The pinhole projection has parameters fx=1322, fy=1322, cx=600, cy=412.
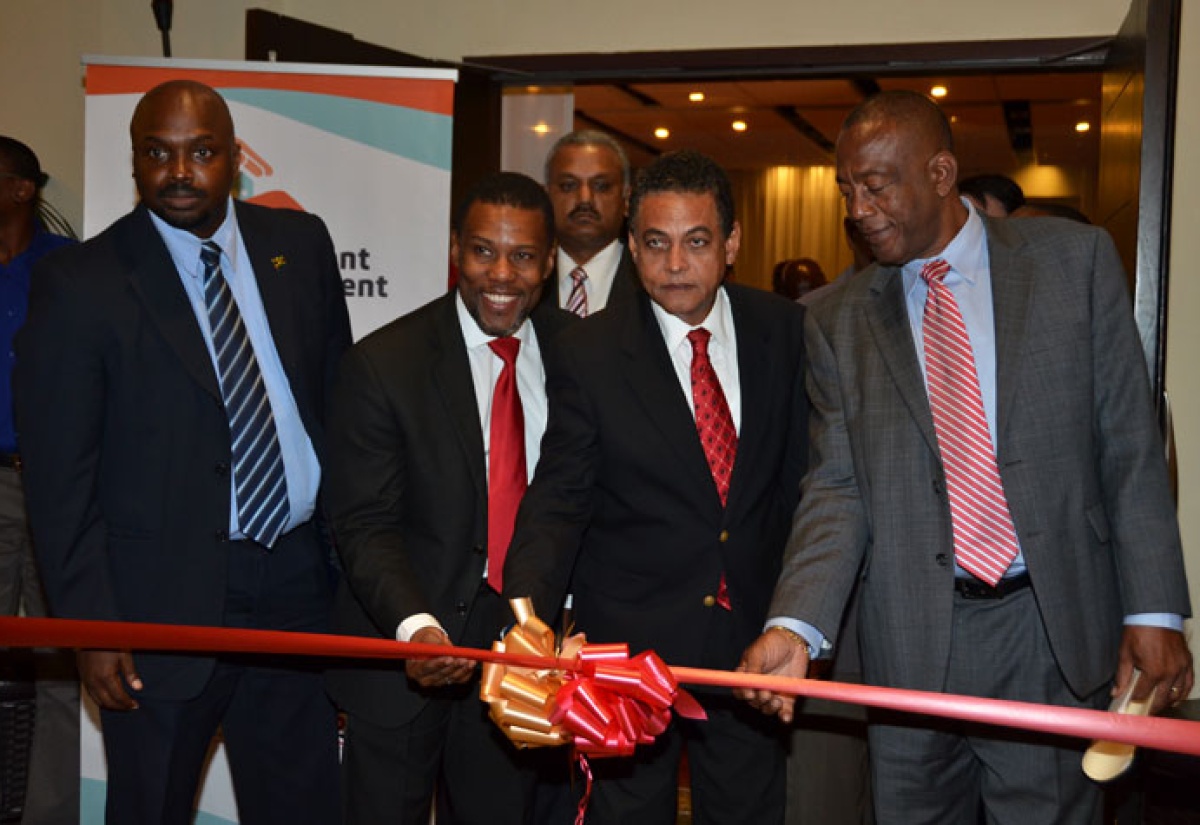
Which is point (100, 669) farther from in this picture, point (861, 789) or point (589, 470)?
point (861, 789)

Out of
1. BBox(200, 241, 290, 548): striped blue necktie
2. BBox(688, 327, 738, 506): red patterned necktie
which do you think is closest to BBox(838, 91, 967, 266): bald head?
BBox(688, 327, 738, 506): red patterned necktie

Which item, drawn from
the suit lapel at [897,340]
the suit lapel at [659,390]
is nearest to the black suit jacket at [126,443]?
the suit lapel at [659,390]

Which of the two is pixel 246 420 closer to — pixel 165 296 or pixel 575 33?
pixel 165 296

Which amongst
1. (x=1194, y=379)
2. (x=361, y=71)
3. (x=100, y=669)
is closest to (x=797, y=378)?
(x=100, y=669)

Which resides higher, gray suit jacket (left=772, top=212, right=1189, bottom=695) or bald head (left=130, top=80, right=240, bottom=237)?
bald head (left=130, top=80, right=240, bottom=237)

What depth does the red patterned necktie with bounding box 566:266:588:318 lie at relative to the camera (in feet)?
14.5

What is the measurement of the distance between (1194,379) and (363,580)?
4051mm

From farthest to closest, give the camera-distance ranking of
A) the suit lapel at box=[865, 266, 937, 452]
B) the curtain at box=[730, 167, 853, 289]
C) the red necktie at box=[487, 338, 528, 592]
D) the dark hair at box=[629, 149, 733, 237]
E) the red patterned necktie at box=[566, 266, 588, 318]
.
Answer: the curtain at box=[730, 167, 853, 289]
the red patterned necktie at box=[566, 266, 588, 318]
the red necktie at box=[487, 338, 528, 592]
the dark hair at box=[629, 149, 733, 237]
the suit lapel at box=[865, 266, 937, 452]

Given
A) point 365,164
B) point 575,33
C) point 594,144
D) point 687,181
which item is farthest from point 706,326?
point 575,33

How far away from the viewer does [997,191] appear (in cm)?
499

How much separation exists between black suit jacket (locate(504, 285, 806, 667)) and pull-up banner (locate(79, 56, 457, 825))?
1919 mm

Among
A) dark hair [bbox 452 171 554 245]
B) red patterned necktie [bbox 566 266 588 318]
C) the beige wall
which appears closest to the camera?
dark hair [bbox 452 171 554 245]

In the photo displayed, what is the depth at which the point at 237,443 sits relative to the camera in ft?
9.80

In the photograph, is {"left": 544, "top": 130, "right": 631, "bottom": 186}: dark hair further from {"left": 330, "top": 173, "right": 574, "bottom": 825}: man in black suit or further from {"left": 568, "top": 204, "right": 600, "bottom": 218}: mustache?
{"left": 330, "top": 173, "right": 574, "bottom": 825}: man in black suit
